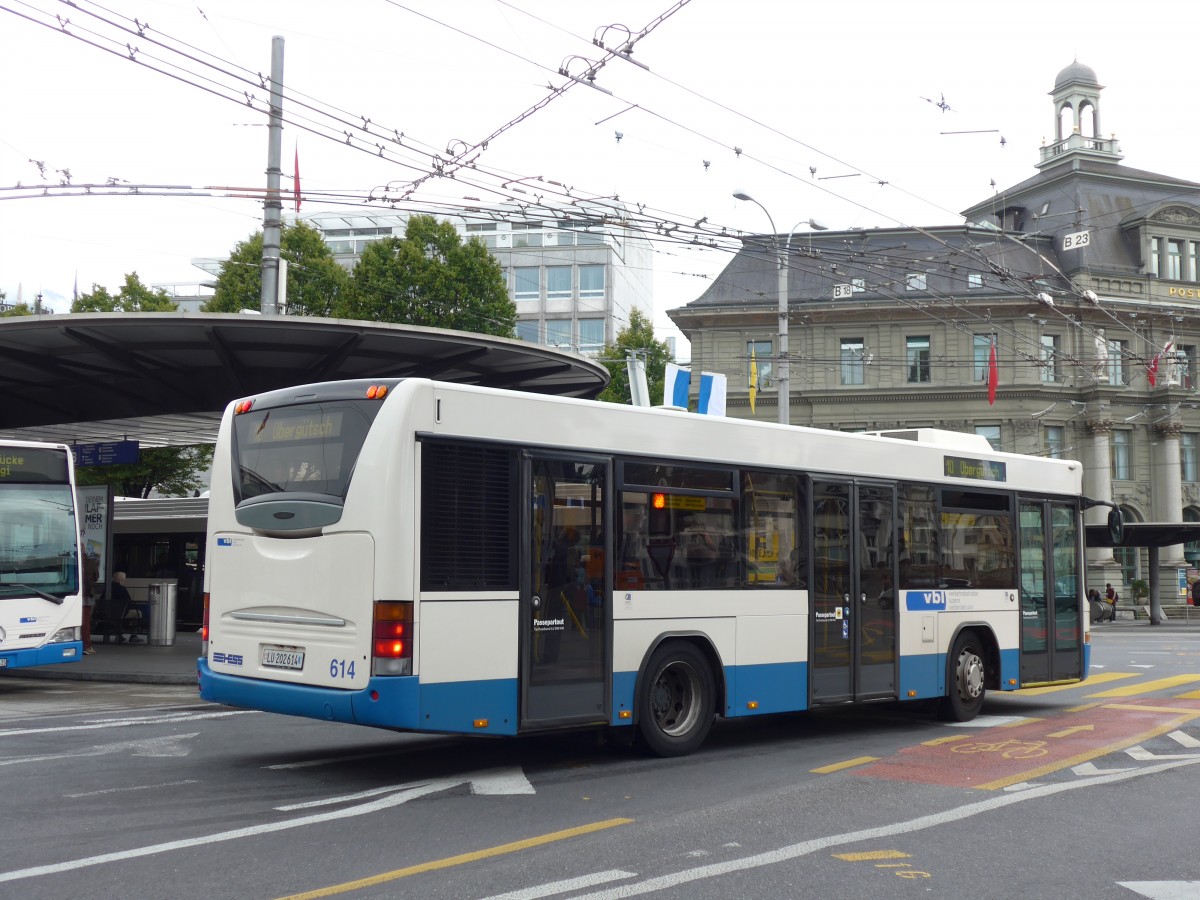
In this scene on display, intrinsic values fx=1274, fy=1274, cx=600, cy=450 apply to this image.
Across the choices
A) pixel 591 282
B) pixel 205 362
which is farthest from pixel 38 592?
pixel 591 282

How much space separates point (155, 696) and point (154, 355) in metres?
5.17

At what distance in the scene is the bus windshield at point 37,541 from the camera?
15.9 metres

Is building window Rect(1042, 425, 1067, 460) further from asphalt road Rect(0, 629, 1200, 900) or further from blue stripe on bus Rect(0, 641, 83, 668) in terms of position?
blue stripe on bus Rect(0, 641, 83, 668)

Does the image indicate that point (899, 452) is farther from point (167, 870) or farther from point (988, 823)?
point (167, 870)

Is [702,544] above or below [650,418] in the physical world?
below

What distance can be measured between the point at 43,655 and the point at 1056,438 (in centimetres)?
4774

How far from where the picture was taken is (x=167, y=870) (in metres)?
6.22

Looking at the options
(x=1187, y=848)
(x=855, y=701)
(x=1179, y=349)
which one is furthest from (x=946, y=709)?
(x=1179, y=349)

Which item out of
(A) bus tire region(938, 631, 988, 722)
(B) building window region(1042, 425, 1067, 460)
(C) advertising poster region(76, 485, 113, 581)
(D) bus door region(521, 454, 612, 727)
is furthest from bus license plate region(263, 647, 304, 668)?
(B) building window region(1042, 425, 1067, 460)

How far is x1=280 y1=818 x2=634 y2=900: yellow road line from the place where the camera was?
5840 millimetres

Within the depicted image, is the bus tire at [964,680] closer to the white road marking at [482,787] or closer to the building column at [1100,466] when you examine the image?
the white road marking at [482,787]

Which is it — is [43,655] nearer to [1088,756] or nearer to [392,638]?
[392,638]

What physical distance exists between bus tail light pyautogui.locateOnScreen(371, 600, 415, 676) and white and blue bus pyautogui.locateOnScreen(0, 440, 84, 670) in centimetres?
933

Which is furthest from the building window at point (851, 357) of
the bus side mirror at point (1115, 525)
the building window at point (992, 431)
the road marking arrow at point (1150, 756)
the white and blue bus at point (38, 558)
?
the road marking arrow at point (1150, 756)
